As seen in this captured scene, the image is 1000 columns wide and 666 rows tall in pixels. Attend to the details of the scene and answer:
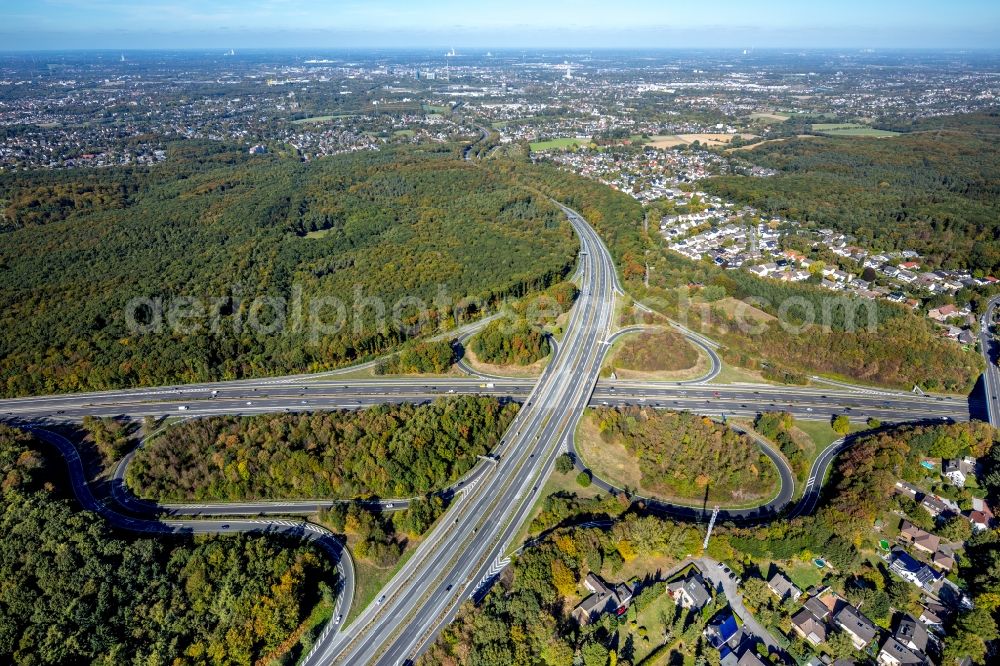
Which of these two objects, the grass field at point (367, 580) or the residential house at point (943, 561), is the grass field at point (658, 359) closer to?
the residential house at point (943, 561)

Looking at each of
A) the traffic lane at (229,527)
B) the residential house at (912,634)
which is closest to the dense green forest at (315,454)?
the traffic lane at (229,527)

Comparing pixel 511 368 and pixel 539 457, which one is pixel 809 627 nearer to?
pixel 539 457

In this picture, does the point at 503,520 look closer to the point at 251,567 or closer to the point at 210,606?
the point at 251,567

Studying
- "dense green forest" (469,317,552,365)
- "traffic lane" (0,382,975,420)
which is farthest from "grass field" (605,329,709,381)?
"dense green forest" (469,317,552,365)

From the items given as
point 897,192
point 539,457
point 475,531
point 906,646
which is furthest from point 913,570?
point 897,192

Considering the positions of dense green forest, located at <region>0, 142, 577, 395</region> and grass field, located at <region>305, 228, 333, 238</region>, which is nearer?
dense green forest, located at <region>0, 142, 577, 395</region>

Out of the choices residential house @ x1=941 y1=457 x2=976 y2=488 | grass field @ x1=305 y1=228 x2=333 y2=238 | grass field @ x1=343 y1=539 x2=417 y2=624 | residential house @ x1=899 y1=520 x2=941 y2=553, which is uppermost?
grass field @ x1=305 y1=228 x2=333 y2=238

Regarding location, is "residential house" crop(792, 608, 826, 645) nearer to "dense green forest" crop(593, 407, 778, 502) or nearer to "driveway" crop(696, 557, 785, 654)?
"driveway" crop(696, 557, 785, 654)
